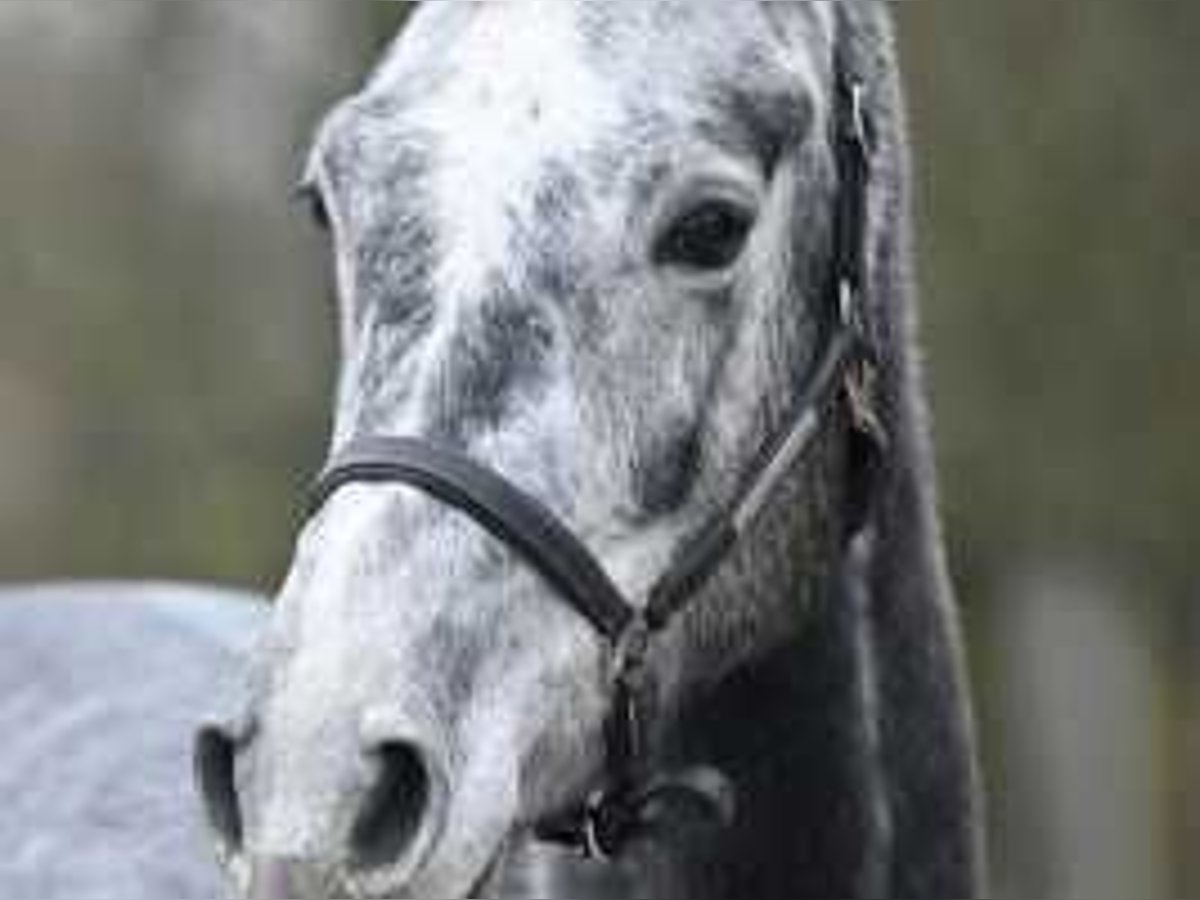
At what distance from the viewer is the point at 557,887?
3676 millimetres

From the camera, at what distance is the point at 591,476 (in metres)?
3.20

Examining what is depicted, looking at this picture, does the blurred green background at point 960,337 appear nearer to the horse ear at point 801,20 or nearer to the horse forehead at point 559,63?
the horse ear at point 801,20

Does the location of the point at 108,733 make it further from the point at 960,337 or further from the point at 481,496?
the point at 960,337

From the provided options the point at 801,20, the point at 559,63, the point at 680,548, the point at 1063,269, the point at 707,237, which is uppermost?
the point at 1063,269

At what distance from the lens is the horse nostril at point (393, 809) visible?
2.94 m

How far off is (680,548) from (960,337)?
5842 millimetres

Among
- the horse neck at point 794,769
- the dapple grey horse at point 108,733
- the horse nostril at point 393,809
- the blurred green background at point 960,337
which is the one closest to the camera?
the horse nostril at point 393,809

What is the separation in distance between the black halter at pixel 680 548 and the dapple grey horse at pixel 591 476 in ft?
0.05

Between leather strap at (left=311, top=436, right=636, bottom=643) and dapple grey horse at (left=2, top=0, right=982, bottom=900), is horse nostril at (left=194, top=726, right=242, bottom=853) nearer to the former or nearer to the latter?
dapple grey horse at (left=2, top=0, right=982, bottom=900)

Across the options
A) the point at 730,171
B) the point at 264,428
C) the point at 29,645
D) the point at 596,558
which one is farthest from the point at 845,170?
the point at 264,428

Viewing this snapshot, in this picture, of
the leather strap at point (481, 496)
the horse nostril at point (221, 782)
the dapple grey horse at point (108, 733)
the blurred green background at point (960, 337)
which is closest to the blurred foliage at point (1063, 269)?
the blurred green background at point (960, 337)

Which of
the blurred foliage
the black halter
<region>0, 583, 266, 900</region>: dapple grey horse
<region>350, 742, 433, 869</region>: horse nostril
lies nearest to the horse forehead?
the black halter

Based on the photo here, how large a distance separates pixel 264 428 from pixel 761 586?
7.40 meters

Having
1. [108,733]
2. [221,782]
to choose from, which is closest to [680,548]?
[221,782]
